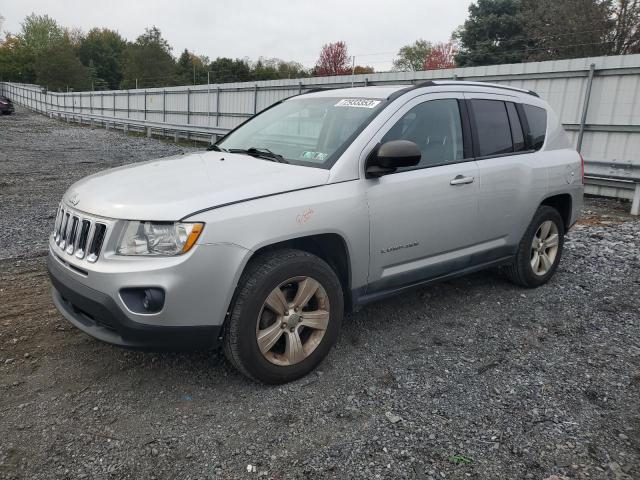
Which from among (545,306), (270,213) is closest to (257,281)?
(270,213)

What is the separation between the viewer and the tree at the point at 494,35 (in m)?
34.9

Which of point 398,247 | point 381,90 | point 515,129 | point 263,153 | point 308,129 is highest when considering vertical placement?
point 381,90

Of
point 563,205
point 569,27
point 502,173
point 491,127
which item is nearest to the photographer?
point 502,173

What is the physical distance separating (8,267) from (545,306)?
510 cm

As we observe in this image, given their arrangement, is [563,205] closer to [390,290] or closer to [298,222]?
[390,290]

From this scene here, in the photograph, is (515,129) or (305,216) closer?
(305,216)

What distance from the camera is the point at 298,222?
2.99m

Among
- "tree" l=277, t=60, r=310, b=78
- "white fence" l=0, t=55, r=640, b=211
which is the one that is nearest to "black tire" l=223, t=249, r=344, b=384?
"white fence" l=0, t=55, r=640, b=211

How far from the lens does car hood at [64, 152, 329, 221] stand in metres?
2.73

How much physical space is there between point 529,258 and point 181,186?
3305 millimetres

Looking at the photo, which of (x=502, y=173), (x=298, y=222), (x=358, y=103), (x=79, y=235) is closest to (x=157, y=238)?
(x=79, y=235)

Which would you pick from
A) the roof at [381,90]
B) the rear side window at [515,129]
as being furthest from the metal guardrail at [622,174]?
the roof at [381,90]

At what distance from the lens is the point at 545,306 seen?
179 inches

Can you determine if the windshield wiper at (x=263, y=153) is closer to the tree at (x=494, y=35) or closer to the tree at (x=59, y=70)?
the tree at (x=494, y=35)
